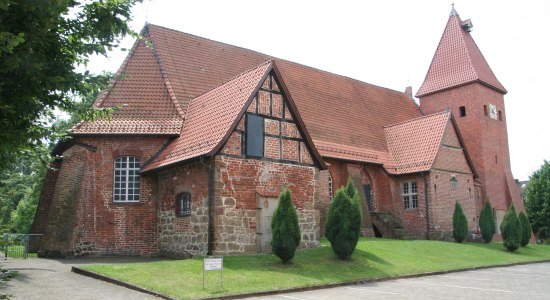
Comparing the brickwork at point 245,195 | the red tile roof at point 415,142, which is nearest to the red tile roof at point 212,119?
the brickwork at point 245,195

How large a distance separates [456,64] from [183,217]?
2585 centimetres

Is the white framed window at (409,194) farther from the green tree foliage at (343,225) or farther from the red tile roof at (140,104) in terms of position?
the red tile roof at (140,104)

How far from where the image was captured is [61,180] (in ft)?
69.4

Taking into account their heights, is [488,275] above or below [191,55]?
below

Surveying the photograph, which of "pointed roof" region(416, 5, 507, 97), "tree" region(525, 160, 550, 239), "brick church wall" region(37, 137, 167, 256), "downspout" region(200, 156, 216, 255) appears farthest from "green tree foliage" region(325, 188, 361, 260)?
"tree" region(525, 160, 550, 239)

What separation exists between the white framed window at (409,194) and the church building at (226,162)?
0.19 feet

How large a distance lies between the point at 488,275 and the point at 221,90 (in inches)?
469

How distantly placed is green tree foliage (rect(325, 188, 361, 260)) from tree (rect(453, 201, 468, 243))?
38.3ft

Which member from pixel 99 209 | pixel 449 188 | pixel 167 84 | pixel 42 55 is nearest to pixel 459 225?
pixel 449 188

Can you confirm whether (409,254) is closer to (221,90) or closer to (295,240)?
(295,240)

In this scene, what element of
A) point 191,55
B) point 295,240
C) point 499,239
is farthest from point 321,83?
point 295,240

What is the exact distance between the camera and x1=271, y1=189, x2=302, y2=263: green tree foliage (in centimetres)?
1597

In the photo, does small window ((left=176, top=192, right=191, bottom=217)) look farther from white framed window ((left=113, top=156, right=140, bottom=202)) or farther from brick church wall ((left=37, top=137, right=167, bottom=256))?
white framed window ((left=113, top=156, right=140, bottom=202))

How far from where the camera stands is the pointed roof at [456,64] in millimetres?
36312
